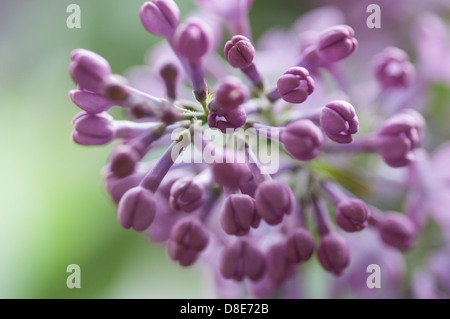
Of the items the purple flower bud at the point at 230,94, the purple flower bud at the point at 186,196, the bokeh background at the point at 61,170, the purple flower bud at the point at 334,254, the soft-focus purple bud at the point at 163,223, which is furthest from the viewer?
the bokeh background at the point at 61,170

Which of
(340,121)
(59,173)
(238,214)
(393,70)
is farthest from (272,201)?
(59,173)

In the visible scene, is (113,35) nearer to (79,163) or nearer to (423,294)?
(79,163)

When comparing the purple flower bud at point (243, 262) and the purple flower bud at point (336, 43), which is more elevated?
the purple flower bud at point (336, 43)

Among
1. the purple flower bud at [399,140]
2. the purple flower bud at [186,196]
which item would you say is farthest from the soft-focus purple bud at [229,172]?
the purple flower bud at [399,140]

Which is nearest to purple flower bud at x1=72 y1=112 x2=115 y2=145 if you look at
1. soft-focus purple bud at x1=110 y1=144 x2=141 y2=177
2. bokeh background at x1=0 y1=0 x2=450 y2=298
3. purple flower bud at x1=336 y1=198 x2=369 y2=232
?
A: soft-focus purple bud at x1=110 y1=144 x2=141 y2=177

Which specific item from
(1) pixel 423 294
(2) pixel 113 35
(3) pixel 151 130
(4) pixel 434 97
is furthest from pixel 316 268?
(2) pixel 113 35

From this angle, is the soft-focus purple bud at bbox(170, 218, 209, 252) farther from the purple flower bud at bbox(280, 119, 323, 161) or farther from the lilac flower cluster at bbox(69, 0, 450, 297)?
the purple flower bud at bbox(280, 119, 323, 161)

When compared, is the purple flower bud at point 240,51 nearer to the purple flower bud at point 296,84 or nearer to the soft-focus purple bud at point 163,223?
the purple flower bud at point 296,84
